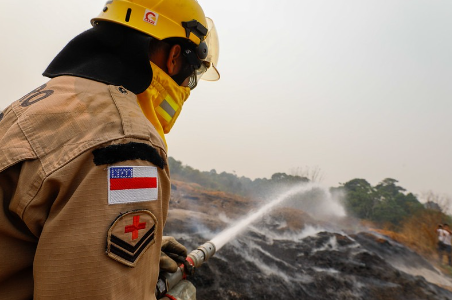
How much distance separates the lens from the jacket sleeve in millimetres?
825

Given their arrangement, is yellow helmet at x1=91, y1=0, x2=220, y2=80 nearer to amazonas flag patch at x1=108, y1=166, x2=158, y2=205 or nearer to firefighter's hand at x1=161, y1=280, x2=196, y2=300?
amazonas flag patch at x1=108, y1=166, x2=158, y2=205

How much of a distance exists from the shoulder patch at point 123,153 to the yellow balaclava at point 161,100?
1.77 feet

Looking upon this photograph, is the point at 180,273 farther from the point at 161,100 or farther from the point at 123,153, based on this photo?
the point at 123,153

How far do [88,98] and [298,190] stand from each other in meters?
28.7

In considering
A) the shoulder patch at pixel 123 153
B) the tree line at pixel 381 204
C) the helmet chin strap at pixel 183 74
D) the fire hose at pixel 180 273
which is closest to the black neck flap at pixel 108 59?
the helmet chin strap at pixel 183 74

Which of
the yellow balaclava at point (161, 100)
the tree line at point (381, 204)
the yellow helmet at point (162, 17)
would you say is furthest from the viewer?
the tree line at point (381, 204)

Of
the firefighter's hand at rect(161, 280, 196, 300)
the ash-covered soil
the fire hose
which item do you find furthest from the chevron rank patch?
the ash-covered soil

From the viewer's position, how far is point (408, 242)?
15766 mm

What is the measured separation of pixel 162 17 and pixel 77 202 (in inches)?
62.9

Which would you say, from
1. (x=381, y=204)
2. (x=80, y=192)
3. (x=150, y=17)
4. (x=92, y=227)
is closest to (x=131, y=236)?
(x=92, y=227)

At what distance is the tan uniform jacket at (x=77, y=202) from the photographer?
0.83 m

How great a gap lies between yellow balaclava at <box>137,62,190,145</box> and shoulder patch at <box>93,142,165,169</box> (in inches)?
21.2

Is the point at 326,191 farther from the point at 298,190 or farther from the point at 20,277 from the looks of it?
the point at 20,277

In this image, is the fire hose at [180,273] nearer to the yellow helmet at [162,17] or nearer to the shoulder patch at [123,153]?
the shoulder patch at [123,153]
